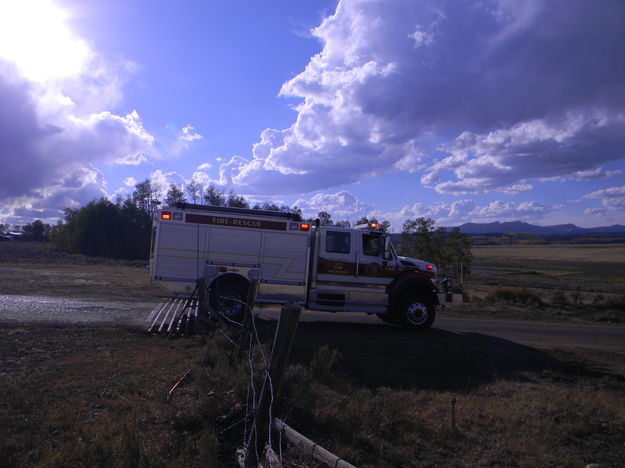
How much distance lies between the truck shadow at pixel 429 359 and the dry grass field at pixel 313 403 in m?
0.05

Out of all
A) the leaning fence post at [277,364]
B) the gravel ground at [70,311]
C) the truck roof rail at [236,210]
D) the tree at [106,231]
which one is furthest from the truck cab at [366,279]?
the tree at [106,231]

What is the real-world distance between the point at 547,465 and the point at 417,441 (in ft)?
4.15

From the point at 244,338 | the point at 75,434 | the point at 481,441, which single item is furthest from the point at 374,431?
the point at 75,434

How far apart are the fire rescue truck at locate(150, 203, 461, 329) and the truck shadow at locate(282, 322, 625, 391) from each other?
34.8 inches

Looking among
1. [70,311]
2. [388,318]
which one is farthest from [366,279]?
[70,311]

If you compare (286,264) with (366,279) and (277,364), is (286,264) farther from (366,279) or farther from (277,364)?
(277,364)

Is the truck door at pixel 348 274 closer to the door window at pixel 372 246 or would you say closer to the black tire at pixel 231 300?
the door window at pixel 372 246

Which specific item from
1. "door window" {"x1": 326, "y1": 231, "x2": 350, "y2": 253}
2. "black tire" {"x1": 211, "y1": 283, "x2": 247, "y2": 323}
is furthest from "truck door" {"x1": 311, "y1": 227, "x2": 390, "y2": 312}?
"black tire" {"x1": 211, "y1": 283, "x2": 247, "y2": 323}

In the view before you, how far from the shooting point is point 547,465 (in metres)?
4.61

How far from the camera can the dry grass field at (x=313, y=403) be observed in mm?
4527

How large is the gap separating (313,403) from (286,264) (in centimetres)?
691

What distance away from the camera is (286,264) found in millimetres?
12078

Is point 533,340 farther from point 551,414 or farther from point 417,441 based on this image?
point 417,441

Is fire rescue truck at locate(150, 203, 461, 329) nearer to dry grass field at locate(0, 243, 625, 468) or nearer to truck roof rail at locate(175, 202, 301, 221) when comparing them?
truck roof rail at locate(175, 202, 301, 221)
